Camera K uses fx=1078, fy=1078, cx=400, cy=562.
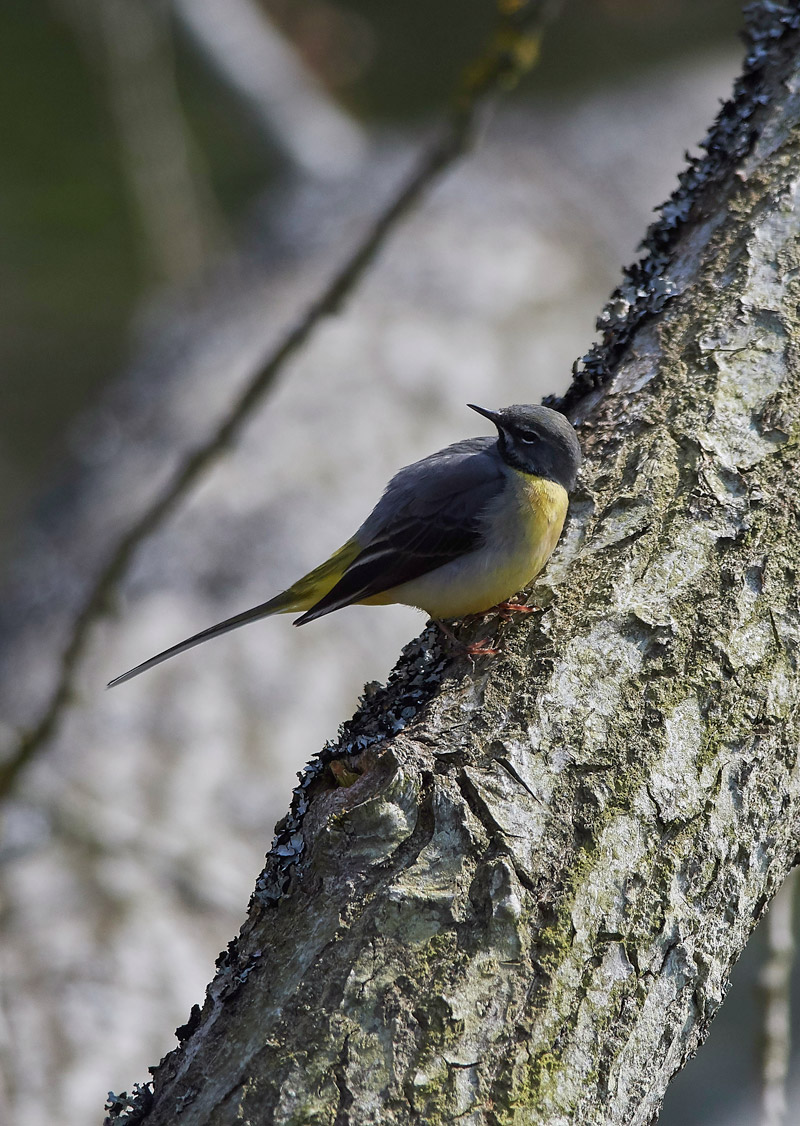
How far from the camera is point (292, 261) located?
28.8ft

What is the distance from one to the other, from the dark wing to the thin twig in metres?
1.45

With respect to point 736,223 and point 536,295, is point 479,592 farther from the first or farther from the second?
point 536,295

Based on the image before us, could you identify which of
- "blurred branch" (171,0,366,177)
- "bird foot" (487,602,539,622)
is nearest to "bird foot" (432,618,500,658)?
"bird foot" (487,602,539,622)

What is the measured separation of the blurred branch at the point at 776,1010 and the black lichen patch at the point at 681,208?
1.74 metres

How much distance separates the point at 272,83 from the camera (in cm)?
959

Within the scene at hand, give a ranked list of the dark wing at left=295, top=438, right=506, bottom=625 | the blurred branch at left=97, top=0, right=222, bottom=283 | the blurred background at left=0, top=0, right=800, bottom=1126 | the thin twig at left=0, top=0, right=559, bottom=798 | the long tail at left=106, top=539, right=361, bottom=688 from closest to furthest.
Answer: the dark wing at left=295, top=438, right=506, bottom=625 < the long tail at left=106, top=539, right=361, bottom=688 < the thin twig at left=0, top=0, right=559, bottom=798 < the blurred background at left=0, top=0, right=800, bottom=1126 < the blurred branch at left=97, top=0, right=222, bottom=283

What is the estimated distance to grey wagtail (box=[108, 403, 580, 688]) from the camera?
129 inches

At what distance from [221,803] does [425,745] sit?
3137 mm

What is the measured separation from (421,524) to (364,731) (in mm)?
1142

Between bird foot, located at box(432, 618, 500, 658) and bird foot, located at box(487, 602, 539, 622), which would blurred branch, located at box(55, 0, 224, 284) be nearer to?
bird foot, located at box(487, 602, 539, 622)

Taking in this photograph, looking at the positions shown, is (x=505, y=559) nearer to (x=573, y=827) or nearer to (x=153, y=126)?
(x=573, y=827)

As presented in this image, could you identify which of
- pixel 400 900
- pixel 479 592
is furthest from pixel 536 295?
pixel 400 900

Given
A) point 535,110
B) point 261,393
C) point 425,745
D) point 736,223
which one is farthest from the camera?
point 535,110

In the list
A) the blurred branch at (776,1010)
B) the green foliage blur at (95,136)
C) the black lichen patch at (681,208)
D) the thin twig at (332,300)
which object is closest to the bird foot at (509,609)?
the black lichen patch at (681,208)
